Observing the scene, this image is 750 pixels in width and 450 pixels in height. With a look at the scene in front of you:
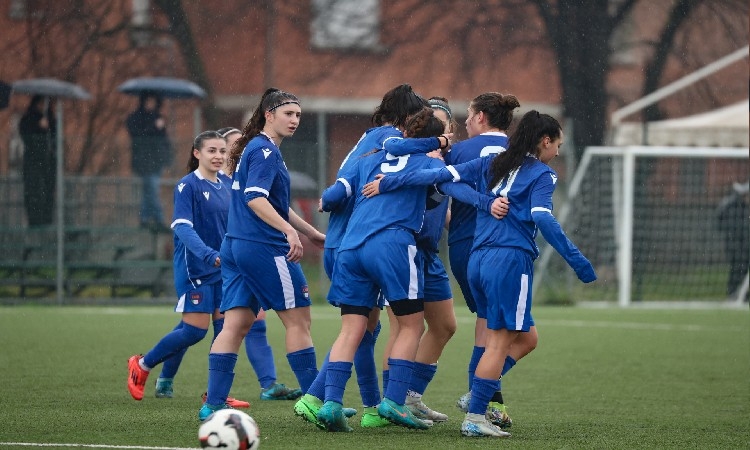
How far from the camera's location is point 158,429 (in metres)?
6.73

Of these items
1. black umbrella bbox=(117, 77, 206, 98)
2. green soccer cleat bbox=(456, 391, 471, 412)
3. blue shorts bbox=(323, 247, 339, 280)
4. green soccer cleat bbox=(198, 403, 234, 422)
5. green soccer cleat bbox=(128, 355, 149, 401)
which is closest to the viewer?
green soccer cleat bbox=(198, 403, 234, 422)

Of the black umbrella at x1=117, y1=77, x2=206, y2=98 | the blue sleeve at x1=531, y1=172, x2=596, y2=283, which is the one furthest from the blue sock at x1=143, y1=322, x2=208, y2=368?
the black umbrella at x1=117, y1=77, x2=206, y2=98

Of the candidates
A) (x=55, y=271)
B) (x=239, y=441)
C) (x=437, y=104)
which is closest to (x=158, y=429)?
(x=239, y=441)

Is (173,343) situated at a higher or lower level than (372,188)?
lower

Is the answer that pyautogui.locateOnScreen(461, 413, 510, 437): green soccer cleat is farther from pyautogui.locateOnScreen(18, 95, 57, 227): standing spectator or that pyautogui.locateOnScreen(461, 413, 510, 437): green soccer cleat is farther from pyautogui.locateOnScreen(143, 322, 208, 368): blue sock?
pyautogui.locateOnScreen(18, 95, 57, 227): standing spectator

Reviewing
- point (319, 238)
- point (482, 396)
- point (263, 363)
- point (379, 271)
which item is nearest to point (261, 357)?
point (263, 363)

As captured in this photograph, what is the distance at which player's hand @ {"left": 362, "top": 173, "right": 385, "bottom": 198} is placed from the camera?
6.88 m

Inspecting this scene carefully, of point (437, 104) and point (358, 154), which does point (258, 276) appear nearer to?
point (358, 154)

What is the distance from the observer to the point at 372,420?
7.03 meters

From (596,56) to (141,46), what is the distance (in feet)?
22.9

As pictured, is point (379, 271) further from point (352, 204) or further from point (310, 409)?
point (310, 409)

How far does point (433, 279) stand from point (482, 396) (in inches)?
34.1

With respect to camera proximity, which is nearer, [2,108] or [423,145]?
[423,145]

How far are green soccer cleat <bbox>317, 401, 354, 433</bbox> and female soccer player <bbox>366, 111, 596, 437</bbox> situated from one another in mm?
621
